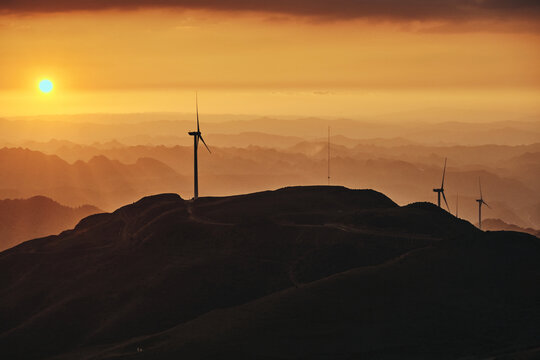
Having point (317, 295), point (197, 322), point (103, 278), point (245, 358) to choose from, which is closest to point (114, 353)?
point (197, 322)

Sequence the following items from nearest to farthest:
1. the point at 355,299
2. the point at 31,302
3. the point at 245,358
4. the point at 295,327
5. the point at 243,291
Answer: the point at 245,358
the point at 295,327
the point at 355,299
the point at 243,291
the point at 31,302

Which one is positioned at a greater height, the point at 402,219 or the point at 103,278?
the point at 402,219

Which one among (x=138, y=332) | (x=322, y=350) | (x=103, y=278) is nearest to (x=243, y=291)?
(x=138, y=332)

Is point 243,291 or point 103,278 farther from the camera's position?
point 103,278

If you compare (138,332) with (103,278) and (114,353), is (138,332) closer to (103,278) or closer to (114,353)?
(114,353)

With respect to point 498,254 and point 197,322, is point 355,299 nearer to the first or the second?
point 197,322

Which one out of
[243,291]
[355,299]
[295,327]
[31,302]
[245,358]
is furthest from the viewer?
[31,302]
